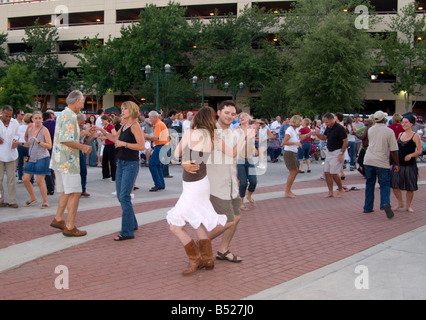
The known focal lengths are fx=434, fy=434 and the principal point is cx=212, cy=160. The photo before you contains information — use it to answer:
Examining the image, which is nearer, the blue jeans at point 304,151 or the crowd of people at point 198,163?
the crowd of people at point 198,163

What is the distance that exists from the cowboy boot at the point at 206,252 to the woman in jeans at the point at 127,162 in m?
1.72

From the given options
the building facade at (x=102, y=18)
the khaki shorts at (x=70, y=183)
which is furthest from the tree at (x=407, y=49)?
the khaki shorts at (x=70, y=183)

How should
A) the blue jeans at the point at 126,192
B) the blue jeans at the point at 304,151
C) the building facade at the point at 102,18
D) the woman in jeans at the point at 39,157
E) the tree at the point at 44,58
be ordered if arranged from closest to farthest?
the blue jeans at the point at 126,192 < the woman in jeans at the point at 39,157 < the blue jeans at the point at 304,151 < the building facade at the point at 102,18 < the tree at the point at 44,58

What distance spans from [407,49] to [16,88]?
37.0 meters

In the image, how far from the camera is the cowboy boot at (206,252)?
16.3 ft

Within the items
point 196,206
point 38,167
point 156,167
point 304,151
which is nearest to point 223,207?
point 196,206

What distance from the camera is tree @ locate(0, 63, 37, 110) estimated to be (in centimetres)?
4278

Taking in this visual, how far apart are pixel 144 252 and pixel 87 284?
1.29m

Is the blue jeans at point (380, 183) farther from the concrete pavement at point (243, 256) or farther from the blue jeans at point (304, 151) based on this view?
the blue jeans at point (304, 151)

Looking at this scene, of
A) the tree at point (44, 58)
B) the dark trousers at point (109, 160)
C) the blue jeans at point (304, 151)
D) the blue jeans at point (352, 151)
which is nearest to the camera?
the dark trousers at point (109, 160)

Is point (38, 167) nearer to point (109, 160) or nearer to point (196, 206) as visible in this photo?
point (109, 160)

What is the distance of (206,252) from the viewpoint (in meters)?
5.01
